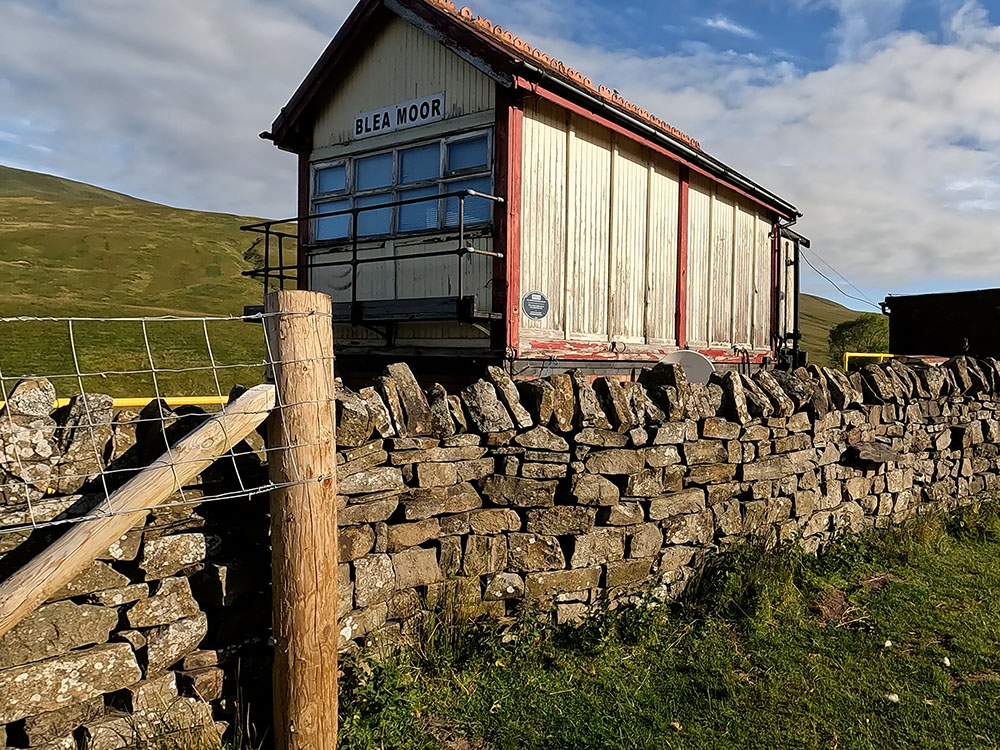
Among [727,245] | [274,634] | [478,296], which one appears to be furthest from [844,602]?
[727,245]

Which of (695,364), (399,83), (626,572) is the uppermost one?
(399,83)

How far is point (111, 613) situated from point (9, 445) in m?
0.84

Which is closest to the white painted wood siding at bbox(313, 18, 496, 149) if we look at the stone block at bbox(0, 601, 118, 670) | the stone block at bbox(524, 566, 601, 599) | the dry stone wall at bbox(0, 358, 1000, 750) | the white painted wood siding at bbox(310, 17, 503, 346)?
the white painted wood siding at bbox(310, 17, 503, 346)

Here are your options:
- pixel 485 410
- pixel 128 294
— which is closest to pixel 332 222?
pixel 485 410

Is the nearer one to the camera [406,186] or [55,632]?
[55,632]

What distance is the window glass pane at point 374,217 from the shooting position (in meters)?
9.65

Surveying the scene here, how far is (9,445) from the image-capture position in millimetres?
3035

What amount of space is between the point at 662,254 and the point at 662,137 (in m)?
1.68

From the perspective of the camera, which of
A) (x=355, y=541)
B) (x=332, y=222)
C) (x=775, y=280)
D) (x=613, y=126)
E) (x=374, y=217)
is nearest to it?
(x=355, y=541)

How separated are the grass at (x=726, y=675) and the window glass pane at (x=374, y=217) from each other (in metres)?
6.21

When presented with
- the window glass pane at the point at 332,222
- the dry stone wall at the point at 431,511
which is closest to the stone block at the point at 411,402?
the dry stone wall at the point at 431,511

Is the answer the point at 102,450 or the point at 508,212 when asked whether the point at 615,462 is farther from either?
the point at 508,212

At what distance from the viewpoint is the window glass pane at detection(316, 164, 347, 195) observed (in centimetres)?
1022

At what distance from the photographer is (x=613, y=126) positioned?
946 centimetres
